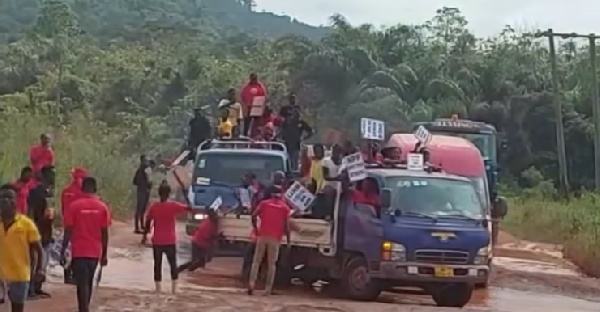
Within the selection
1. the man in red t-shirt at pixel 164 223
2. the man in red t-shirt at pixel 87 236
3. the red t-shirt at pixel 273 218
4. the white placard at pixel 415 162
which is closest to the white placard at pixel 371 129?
the white placard at pixel 415 162

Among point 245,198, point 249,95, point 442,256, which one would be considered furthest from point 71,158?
point 442,256

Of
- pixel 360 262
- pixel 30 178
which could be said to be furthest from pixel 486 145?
pixel 30 178

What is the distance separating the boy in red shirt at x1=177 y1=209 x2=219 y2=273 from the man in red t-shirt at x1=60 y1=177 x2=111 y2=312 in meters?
4.94

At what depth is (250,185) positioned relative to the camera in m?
19.5

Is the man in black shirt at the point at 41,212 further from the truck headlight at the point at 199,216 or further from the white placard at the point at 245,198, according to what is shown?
the truck headlight at the point at 199,216

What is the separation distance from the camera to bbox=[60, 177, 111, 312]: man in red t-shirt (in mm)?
12430

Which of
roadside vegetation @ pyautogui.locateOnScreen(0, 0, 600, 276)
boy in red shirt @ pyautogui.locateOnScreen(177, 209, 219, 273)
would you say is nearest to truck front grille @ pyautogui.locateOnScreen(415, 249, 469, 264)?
boy in red shirt @ pyautogui.locateOnScreen(177, 209, 219, 273)

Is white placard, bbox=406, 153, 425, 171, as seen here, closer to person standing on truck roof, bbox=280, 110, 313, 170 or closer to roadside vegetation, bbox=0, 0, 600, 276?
person standing on truck roof, bbox=280, 110, 313, 170

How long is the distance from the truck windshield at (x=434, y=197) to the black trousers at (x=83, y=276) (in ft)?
17.3

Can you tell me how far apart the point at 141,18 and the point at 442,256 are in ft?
306

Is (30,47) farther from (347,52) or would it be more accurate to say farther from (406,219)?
(406,219)

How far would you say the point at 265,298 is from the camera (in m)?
16.1

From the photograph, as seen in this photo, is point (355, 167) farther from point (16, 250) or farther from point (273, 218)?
point (16, 250)

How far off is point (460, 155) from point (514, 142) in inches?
1332
